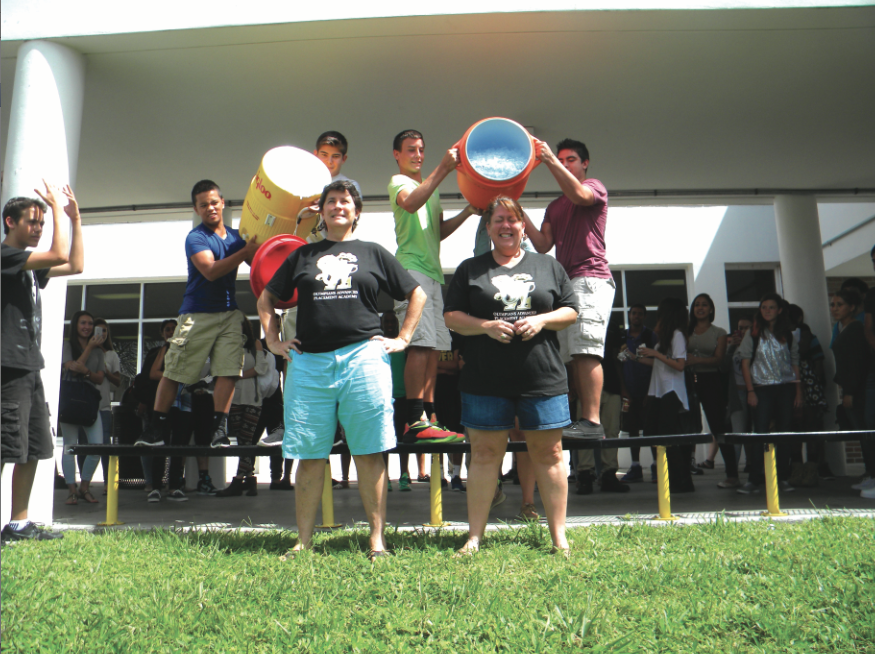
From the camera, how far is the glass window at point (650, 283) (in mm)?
13516

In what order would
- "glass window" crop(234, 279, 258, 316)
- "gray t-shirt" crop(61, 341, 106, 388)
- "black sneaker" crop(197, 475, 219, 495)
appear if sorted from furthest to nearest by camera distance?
"glass window" crop(234, 279, 258, 316) < "black sneaker" crop(197, 475, 219, 495) < "gray t-shirt" crop(61, 341, 106, 388)

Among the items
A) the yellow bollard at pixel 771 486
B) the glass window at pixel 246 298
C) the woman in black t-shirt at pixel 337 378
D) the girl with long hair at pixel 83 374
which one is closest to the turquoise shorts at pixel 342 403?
the woman in black t-shirt at pixel 337 378

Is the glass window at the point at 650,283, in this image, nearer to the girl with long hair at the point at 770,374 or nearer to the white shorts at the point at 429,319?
the girl with long hair at the point at 770,374

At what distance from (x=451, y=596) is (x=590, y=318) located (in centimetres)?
204

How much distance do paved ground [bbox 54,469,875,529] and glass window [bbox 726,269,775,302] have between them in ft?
22.7

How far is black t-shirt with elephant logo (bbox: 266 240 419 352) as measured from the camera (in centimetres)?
364

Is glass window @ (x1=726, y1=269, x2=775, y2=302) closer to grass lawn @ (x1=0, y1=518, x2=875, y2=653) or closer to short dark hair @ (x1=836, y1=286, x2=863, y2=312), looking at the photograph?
short dark hair @ (x1=836, y1=286, x2=863, y2=312)

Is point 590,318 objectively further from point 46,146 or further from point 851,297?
point 46,146

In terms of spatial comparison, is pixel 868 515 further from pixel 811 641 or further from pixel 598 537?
pixel 811 641

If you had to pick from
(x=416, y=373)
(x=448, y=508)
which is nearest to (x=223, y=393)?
(x=416, y=373)

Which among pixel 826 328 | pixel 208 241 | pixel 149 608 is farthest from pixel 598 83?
pixel 149 608

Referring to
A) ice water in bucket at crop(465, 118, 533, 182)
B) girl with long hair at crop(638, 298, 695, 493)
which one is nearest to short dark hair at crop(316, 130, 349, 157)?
ice water in bucket at crop(465, 118, 533, 182)

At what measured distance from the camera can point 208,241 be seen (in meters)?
4.81

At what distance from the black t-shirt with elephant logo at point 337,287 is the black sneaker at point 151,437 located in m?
1.81
